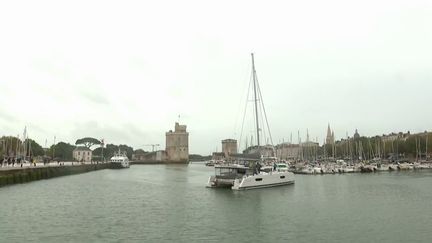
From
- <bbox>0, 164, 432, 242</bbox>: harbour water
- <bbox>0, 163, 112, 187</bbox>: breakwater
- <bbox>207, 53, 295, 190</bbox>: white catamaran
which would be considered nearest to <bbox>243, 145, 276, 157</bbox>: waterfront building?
<bbox>207, 53, 295, 190</bbox>: white catamaran

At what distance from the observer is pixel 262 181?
200 ft

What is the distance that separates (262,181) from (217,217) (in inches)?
999

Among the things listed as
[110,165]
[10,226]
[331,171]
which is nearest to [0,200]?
[10,226]

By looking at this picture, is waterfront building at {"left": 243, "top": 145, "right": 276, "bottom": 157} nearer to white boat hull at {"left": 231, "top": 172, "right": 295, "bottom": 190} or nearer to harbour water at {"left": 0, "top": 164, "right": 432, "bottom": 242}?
white boat hull at {"left": 231, "top": 172, "right": 295, "bottom": 190}

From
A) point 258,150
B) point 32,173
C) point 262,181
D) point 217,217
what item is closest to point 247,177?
point 262,181

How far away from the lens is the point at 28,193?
53125mm

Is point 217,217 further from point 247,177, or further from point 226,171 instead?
point 226,171

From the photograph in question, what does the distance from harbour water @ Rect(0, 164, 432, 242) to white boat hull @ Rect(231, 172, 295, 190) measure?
13.5 ft

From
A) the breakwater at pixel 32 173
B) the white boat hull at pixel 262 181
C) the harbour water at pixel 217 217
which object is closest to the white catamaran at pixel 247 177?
the white boat hull at pixel 262 181

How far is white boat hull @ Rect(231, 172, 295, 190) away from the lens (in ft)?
189

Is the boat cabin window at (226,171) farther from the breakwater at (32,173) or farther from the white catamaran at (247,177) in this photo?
the breakwater at (32,173)

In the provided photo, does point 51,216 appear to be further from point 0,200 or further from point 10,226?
point 0,200

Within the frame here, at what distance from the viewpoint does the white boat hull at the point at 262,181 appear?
57688 millimetres

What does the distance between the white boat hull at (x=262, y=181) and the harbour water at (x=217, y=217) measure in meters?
4.12
